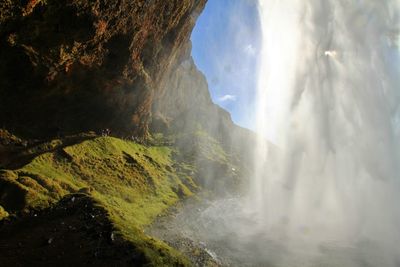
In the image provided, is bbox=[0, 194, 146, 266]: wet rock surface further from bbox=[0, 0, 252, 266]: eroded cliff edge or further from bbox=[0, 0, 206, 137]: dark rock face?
bbox=[0, 0, 206, 137]: dark rock face

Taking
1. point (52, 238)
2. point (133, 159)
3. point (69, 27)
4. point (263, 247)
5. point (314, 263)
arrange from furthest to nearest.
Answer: point (133, 159) → point (263, 247) → point (314, 263) → point (69, 27) → point (52, 238)

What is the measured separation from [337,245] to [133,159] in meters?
44.2

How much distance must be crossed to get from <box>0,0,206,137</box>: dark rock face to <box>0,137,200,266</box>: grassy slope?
5.43 metres

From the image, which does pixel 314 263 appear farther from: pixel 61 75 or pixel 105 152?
pixel 105 152

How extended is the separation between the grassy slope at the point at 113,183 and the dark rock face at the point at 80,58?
5.43m

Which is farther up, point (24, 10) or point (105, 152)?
point (105, 152)

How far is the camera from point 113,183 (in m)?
58.0

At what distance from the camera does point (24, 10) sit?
2656 centimetres

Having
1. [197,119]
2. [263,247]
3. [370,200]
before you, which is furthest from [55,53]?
[197,119]

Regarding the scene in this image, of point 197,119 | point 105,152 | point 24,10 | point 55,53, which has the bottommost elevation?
point 24,10

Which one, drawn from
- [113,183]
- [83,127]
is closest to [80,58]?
[83,127]

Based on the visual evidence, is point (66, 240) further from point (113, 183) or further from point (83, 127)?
point (113, 183)

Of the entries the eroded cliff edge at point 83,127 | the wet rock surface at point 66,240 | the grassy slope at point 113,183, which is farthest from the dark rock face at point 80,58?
the wet rock surface at point 66,240

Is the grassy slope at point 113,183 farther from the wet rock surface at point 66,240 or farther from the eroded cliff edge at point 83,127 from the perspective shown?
the wet rock surface at point 66,240
